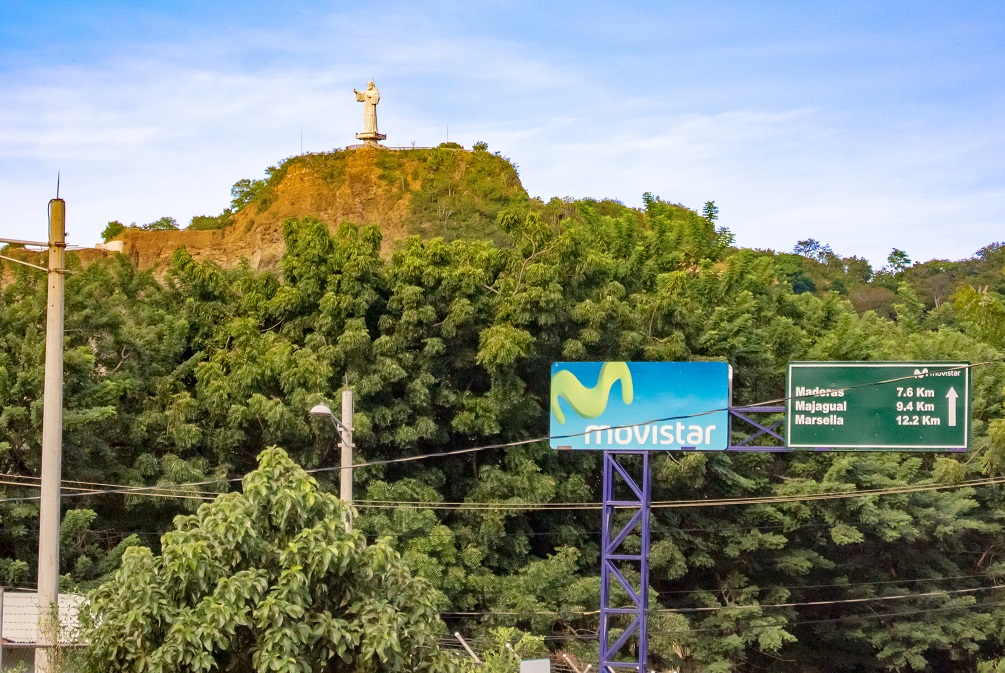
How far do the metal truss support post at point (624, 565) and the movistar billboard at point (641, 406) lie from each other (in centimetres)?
48

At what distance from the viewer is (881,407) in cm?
1927

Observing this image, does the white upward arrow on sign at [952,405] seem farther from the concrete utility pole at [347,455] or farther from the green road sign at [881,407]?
the concrete utility pole at [347,455]

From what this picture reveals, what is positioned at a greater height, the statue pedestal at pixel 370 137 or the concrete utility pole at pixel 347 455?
the statue pedestal at pixel 370 137

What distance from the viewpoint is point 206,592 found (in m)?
9.16

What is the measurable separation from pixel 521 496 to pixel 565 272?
4.77 metres

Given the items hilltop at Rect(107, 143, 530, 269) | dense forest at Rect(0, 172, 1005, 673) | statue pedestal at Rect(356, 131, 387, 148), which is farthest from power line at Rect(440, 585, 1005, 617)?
statue pedestal at Rect(356, 131, 387, 148)

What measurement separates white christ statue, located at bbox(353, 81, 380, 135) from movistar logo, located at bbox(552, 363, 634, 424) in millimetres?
17414

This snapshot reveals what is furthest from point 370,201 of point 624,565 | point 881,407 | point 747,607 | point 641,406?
point 881,407

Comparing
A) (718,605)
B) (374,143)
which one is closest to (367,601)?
(718,605)

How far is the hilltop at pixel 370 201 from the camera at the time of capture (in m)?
35.1

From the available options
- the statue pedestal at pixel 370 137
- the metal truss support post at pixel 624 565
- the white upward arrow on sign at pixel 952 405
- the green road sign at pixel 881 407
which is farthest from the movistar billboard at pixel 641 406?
the statue pedestal at pixel 370 137

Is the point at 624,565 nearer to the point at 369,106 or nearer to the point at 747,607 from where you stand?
the point at 747,607

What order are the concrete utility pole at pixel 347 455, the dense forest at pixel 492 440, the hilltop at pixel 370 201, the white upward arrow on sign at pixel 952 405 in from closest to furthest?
the concrete utility pole at pixel 347 455
the white upward arrow on sign at pixel 952 405
the dense forest at pixel 492 440
the hilltop at pixel 370 201

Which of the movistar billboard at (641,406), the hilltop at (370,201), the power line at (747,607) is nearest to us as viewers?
the movistar billboard at (641,406)
